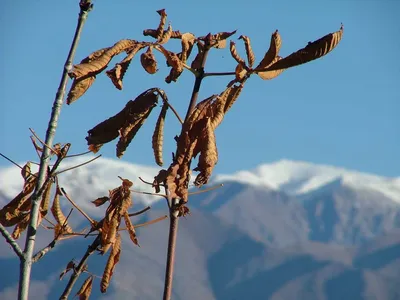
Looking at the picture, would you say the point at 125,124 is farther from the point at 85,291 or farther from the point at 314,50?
the point at 314,50

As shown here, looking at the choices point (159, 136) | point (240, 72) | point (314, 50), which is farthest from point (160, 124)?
point (314, 50)

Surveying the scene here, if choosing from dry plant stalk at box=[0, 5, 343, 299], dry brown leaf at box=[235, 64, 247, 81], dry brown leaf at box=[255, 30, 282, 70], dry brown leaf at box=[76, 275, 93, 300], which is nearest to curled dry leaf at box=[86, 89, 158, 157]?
dry plant stalk at box=[0, 5, 343, 299]

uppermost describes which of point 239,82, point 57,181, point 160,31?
point 160,31

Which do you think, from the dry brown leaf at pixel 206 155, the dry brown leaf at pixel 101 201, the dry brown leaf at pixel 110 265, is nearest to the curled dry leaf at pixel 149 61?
the dry brown leaf at pixel 206 155

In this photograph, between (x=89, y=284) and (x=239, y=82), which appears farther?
(x=89, y=284)

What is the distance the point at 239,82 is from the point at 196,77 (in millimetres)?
196

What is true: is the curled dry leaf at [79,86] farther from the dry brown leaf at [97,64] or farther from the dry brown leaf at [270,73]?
the dry brown leaf at [270,73]

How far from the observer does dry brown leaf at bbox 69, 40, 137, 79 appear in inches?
160

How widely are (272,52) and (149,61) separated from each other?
535 mm

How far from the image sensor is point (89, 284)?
181 inches

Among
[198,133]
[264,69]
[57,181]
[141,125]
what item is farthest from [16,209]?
[264,69]

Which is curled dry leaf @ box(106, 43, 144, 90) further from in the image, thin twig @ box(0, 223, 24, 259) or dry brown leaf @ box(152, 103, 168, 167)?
thin twig @ box(0, 223, 24, 259)

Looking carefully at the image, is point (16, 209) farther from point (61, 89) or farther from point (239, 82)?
point (239, 82)

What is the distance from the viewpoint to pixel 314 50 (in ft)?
13.1
